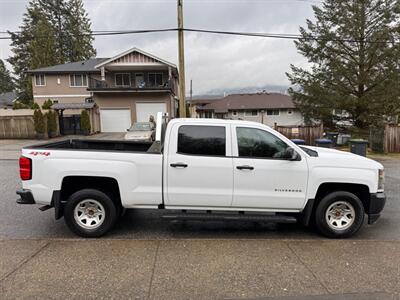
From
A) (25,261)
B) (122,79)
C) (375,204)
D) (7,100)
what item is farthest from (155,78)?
(7,100)

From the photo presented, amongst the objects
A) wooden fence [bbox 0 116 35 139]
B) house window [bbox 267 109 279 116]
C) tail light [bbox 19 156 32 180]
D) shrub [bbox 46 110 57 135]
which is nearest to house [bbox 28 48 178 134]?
shrub [bbox 46 110 57 135]

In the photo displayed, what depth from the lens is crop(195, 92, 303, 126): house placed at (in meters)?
43.6

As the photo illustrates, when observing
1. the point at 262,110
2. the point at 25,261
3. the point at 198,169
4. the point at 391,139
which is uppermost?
the point at 262,110

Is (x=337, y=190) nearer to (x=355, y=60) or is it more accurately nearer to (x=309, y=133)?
(x=309, y=133)

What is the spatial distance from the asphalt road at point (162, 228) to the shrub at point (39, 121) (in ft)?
58.3

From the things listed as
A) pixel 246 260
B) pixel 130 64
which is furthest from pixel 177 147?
pixel 130 64

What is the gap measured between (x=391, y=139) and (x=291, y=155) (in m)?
13.4

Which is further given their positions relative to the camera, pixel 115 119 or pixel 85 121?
pixel 115 119

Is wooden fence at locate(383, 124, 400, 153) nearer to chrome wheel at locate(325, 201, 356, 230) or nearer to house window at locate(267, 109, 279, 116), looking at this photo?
chrome wheel at locate(325, 201, 356, 230)

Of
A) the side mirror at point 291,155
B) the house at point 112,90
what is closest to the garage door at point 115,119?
the house at point 112,90

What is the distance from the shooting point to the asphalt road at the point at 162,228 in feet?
15.6

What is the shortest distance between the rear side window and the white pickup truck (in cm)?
2

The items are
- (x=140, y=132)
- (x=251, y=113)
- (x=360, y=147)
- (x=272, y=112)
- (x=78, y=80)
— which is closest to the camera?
(x=360, y=147)

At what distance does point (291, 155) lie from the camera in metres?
4.54
